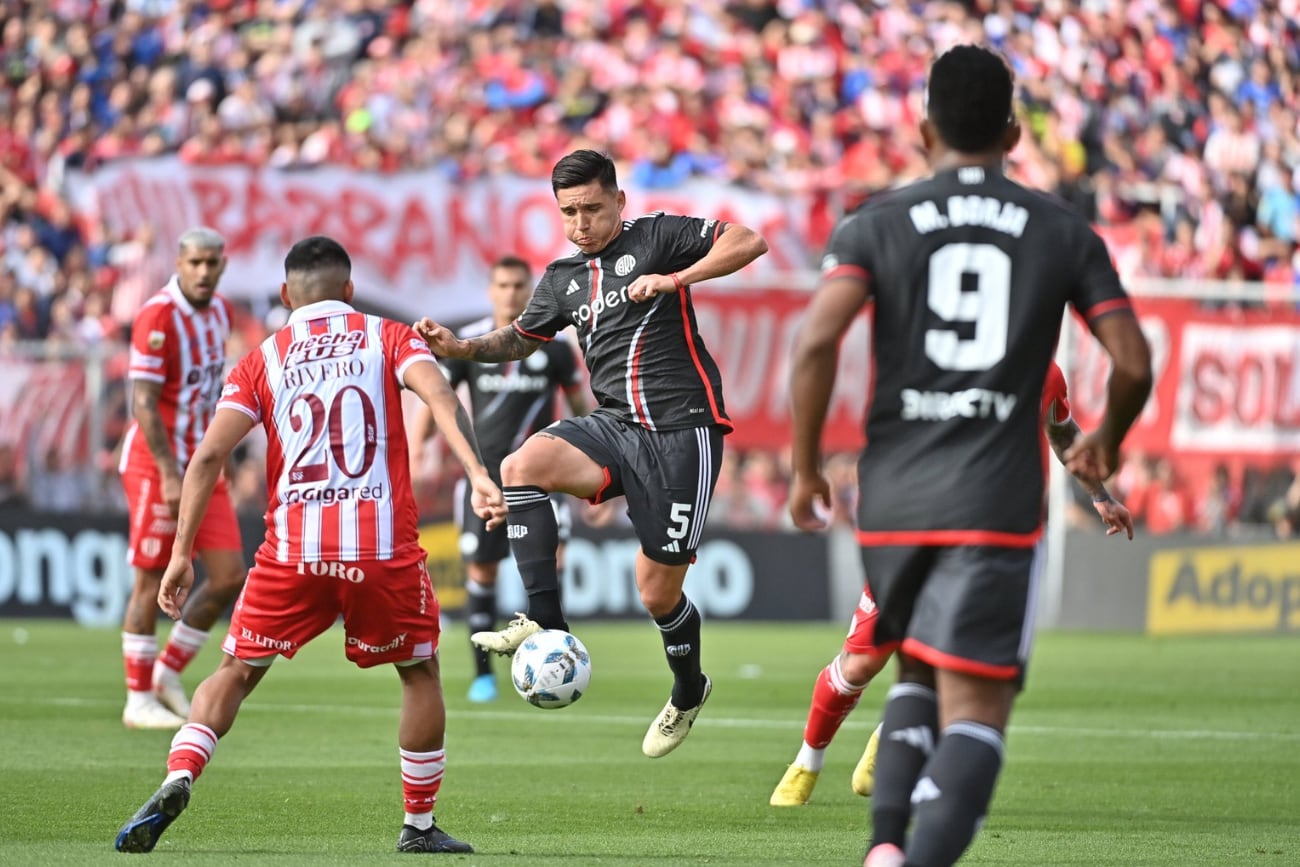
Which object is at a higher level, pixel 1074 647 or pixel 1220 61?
pixel 1220 61

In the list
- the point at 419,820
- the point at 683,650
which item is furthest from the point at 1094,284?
the point at 683,650

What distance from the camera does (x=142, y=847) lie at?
650 cm

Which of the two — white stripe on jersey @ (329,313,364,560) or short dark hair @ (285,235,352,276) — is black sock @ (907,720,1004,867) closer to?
white stripe on jersey @ (329,313,364,560)

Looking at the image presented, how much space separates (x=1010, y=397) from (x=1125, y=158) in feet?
73.5

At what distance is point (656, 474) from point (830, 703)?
123cm

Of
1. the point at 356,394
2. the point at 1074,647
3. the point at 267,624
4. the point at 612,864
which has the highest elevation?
the point at 356,394

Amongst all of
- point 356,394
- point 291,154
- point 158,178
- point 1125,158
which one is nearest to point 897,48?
point 1125,158

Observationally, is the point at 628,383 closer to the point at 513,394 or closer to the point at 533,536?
the point at 533,536

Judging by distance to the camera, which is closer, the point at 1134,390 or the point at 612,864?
the point at 1134,390

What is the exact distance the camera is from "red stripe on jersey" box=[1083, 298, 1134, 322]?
16.8 feet

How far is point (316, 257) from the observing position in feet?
22.9

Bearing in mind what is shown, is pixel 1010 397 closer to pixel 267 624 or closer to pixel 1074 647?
pixel 267 624

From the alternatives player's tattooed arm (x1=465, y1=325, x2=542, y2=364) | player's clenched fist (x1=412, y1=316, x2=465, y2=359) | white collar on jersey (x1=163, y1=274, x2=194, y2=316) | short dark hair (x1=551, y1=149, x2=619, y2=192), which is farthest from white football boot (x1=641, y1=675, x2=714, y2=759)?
white collar on jersey (x1=163, y1=274, x2=194, y2=316)

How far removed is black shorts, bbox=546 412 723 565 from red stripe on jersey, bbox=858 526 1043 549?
3.59m
